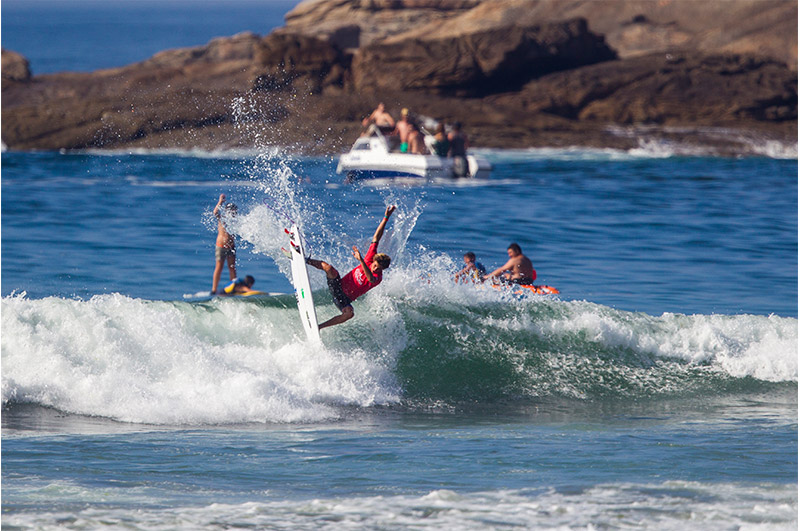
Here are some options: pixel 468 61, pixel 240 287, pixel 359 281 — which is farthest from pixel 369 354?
pixel 468 61

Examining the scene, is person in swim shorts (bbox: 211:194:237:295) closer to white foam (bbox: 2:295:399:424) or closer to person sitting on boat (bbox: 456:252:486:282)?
white foam (bbox: 2:295:399:424)

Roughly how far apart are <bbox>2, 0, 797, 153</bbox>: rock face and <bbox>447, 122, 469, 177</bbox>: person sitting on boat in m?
5.25

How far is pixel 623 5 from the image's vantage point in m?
49.8

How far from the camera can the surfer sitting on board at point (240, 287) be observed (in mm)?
13125

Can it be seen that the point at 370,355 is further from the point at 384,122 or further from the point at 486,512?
the point at 384,122

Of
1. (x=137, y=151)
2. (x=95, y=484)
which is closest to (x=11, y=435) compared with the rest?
(x=95, y=484)

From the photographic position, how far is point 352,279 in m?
9.75

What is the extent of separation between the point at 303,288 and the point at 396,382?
1.36 meters

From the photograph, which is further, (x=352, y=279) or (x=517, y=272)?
(x=517, y=272)

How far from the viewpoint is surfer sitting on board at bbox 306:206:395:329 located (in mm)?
9602

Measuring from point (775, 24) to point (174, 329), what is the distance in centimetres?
3885

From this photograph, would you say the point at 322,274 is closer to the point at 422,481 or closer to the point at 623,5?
the point at 422,481

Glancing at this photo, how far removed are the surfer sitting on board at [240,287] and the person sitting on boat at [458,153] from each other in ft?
41.5

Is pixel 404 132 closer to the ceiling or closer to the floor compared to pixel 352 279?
closer to the ceiling
